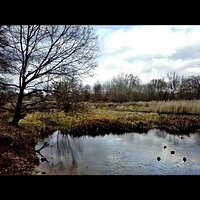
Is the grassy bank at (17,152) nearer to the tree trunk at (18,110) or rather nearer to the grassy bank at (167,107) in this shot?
the tree trunk at (18,110)

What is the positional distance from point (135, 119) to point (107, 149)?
10.9 feet

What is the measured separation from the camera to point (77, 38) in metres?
7.13

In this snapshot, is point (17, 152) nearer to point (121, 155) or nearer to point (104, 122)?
point (121, 155)

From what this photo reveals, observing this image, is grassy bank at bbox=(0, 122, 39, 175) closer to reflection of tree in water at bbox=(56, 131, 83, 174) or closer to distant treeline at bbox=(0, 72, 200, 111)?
reflection of tree in water at bbox=(56, 131, 83, 174)

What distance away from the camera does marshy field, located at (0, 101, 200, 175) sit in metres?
5.02

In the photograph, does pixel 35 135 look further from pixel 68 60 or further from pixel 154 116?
pixel 154 116

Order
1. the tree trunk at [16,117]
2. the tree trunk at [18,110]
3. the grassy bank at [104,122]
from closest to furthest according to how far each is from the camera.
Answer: the tree trunk at [18,110] → the tree trunk at [16,117] → the grassy bank at [104,122]

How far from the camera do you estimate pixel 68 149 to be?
253 inches

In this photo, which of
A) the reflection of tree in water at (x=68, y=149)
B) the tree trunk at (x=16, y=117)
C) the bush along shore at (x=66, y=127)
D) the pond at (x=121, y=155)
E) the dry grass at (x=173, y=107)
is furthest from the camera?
the dry grass at (x=173, y=107)

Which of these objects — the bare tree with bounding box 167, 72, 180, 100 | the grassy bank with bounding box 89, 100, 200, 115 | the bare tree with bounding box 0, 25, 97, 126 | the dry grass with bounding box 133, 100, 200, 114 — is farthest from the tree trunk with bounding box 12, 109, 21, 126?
the bare tree with bounding box 167, 72, 180, 100

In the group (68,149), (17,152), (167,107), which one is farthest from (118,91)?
(17,152)

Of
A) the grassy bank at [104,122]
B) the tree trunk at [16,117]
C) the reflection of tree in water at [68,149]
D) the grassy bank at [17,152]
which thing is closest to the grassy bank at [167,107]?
the grassy bank at [104,122]

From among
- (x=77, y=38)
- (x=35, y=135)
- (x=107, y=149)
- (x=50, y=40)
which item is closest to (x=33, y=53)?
(x=50, y=40)

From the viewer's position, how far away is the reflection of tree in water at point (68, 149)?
17.6 feet
